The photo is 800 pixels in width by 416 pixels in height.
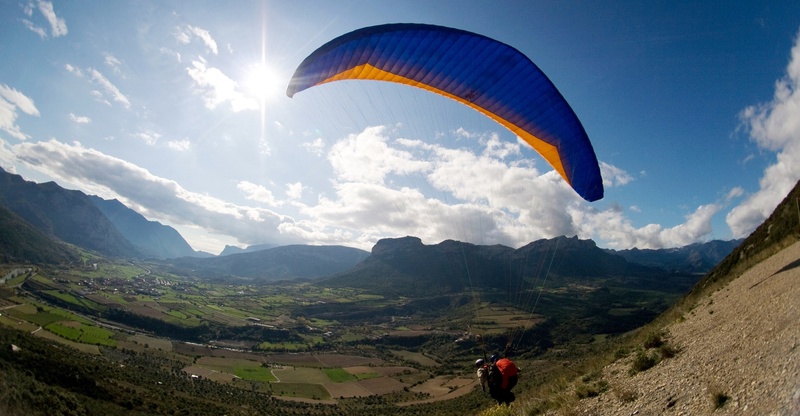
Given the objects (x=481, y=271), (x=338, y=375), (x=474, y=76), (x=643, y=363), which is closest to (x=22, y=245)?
(x=338, y=375)

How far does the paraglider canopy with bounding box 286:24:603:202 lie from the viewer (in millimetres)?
9594

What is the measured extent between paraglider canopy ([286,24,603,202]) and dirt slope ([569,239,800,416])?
478cm

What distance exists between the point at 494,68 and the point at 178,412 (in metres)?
28.7

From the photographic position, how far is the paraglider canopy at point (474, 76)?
9594mm

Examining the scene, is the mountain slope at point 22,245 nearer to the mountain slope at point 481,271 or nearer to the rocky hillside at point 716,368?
the mountain slope at point 481,271

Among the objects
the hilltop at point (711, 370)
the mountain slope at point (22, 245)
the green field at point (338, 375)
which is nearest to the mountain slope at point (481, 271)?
the green field at point (338, 375)

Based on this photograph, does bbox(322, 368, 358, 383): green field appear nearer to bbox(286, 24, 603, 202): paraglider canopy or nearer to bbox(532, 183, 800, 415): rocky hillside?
bbox(286, 24, 603, 202): paraglider canopy

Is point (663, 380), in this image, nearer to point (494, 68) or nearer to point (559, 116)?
point (559, 116)

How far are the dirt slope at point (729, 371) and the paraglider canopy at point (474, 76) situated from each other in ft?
15.7

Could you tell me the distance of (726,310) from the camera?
8.44m

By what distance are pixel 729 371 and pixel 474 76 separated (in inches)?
345

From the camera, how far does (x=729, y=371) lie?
4703 mm

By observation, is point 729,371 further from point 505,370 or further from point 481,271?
point 481,271

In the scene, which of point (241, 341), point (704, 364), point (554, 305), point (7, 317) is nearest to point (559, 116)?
point (704, 364)
